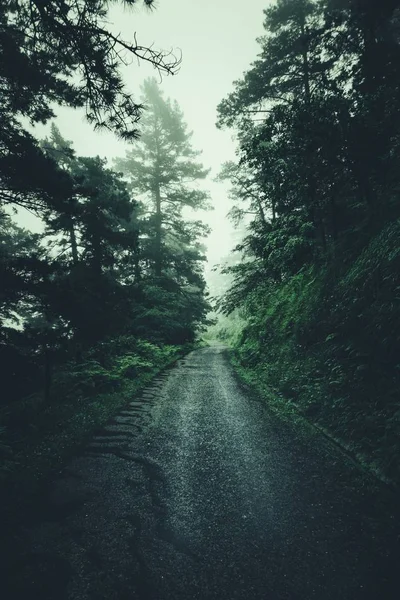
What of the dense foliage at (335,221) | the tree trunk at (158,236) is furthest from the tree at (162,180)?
the dense foliage at (335,221)

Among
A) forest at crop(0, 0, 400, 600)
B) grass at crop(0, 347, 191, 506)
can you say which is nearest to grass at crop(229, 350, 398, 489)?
forest at crop(0, 0, 400, 600)

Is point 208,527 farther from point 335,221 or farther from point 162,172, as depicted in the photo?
point 162,172

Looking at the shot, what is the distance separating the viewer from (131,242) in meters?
13.4

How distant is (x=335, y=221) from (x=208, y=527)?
963 cm

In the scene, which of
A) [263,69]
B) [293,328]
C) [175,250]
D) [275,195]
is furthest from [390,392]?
[175,250]

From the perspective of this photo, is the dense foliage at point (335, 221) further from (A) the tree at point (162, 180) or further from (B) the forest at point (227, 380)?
(A) the tree at point (162, 180)

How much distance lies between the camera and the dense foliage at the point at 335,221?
18.2 ft

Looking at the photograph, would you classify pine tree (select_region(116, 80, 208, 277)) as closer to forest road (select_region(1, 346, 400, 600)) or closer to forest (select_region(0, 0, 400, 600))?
forest (select_region(0, 0, 400, 600))

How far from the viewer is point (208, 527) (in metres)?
3.31

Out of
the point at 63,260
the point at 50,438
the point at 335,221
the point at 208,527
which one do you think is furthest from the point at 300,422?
the point at 63,260

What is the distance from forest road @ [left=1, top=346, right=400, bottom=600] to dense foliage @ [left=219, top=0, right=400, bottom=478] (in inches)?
44.1

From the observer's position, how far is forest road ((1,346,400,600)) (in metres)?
2.61

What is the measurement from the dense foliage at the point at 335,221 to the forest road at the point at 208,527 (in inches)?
44.1

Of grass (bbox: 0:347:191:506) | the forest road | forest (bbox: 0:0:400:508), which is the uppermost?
forest (bbox: 0:0:400:508)
